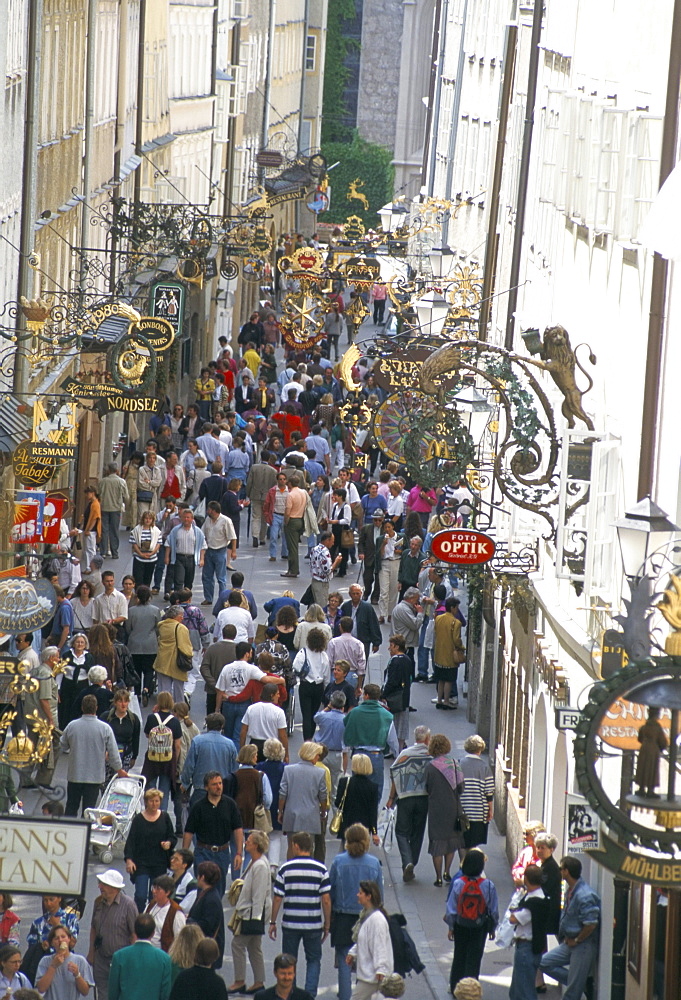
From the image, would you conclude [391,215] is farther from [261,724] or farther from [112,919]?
[112,919]

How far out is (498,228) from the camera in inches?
1082

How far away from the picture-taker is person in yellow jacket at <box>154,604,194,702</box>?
66.1 ft

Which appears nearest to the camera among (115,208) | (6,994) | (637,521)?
(637,521)

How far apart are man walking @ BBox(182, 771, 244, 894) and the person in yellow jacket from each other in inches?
178

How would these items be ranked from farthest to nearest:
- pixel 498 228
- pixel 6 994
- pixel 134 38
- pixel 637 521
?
pixel 134 38 → pixel 498 228 → pixel 6 994 → pixel 637 521

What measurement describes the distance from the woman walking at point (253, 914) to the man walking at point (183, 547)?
10563 millimetres

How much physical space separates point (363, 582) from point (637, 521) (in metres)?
17.6

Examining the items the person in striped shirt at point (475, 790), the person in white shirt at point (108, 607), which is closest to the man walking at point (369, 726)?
A: the person in striped shirt at point (475, 790)

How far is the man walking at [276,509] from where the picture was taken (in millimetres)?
27734

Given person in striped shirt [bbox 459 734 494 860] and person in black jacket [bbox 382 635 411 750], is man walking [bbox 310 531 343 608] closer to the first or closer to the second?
person in black jacket [bbox 382 635 411 750]

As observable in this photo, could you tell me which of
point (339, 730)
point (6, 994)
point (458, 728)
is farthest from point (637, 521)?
point (458, 728)

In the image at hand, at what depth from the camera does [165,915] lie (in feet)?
44.8

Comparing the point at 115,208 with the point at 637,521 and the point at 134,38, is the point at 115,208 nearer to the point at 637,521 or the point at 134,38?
the point at 134,38

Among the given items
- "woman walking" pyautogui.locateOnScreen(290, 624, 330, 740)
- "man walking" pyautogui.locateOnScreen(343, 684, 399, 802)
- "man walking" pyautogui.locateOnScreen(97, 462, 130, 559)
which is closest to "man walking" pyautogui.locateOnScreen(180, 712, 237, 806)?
"man walking" pyautogui.locateOnScreen(343, 684, 399, 802)
